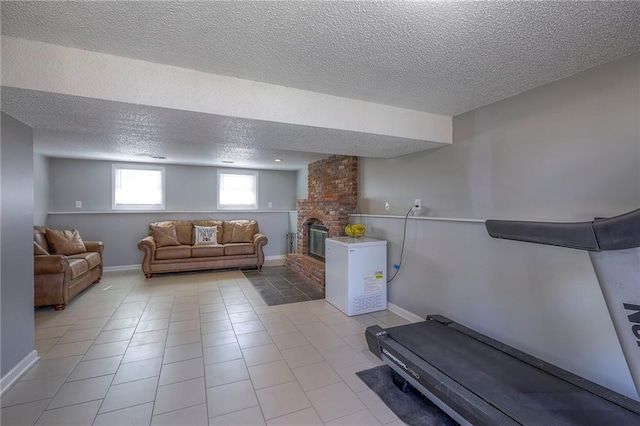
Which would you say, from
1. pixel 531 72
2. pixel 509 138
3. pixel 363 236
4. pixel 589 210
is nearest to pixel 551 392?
pixel 589 210

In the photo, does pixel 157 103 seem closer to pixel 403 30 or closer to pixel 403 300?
pixel 403 30

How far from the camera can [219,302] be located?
12.3 feet

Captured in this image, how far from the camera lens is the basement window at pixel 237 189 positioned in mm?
6371

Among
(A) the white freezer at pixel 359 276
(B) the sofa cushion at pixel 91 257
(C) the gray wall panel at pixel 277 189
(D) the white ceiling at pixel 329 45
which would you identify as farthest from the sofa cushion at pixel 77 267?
(C) the gray wall panel at pixel 277 189

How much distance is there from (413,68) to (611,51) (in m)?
1.05

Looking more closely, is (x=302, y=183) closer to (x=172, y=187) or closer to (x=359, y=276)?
(x=172, y=187)

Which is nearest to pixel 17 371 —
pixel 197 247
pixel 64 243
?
pixel 64 243

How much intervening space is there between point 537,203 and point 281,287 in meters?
3.46

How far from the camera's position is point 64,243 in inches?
165

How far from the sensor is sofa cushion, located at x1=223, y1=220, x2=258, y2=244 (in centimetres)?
585

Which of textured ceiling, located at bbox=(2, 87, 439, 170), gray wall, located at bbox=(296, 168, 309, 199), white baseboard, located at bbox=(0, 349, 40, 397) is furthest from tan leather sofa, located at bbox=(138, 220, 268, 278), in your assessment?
white baseboard, located at bbox=(0, 349, 40, 397)

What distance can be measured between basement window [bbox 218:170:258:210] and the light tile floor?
3.07 m

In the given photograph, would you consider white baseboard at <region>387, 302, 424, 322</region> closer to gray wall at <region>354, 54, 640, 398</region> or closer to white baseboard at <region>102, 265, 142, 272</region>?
gray wall at <region>354, 54, 640, 398</region>

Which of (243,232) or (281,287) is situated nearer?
(281,287)
